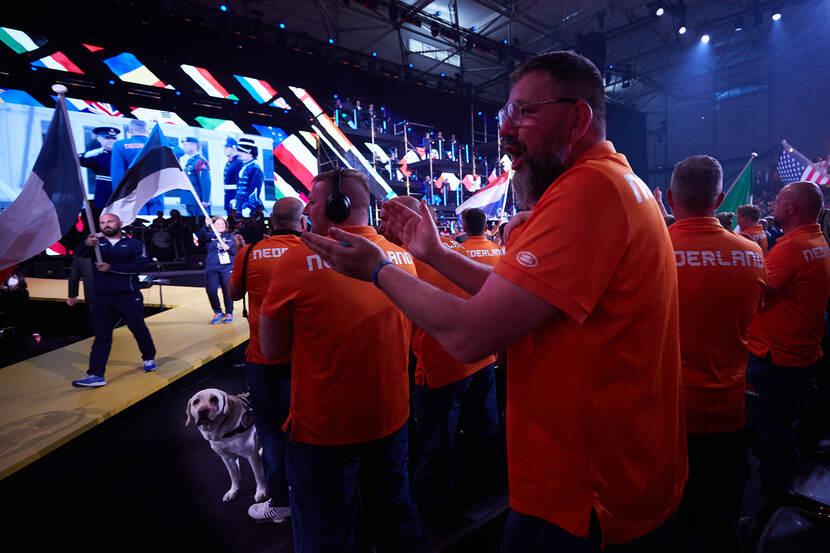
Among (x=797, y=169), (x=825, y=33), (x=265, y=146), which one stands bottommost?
(x=797, y=169)

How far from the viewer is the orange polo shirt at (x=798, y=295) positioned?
260 cm

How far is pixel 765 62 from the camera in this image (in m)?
16.7

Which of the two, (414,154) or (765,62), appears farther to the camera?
(765,62)

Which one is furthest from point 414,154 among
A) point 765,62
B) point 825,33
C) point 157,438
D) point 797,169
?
point 825,33

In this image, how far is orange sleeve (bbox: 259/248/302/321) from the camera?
5.56 ft

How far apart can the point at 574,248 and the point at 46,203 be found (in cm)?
514

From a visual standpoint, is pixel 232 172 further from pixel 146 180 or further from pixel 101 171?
pixel 146 180

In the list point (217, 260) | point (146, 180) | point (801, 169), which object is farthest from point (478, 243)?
point (801, 169)

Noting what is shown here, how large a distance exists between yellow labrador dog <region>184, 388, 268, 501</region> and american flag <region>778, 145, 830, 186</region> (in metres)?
9.13

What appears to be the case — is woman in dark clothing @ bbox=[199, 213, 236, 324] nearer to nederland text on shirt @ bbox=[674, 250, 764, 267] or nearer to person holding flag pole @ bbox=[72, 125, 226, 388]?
person holding flag pole @ bbox=[72, 125, 226, 388]

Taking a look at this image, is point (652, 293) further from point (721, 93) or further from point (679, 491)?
point (721, 93)

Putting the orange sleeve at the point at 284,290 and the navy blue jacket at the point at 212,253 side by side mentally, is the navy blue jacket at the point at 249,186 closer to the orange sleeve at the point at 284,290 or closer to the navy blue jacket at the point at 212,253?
the navy blue jacket at the point at 212,253

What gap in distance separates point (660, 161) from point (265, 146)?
63.6ft

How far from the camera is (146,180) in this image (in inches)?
204
